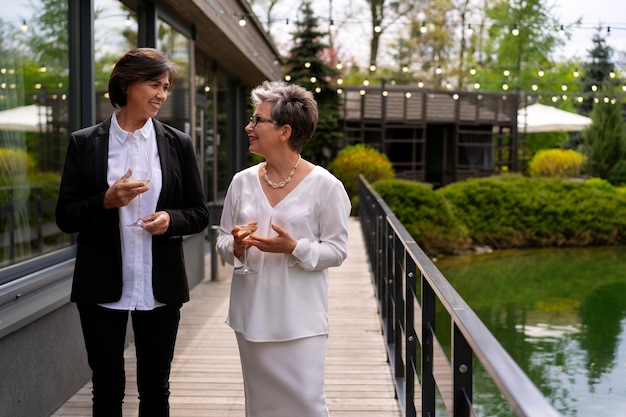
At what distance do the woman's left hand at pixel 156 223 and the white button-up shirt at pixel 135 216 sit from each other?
84 millimetres

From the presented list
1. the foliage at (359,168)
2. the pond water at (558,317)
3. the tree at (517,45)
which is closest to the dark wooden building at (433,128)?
the foliage at (359,168)

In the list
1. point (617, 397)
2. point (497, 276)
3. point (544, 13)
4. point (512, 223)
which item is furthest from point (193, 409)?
point (544, 13)

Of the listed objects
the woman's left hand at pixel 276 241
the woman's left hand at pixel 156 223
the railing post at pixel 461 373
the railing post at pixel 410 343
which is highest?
the woman's left hand at pixel 156 223

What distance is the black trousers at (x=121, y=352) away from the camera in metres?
2.78

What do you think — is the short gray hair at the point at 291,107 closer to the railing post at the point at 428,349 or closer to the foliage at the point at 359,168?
the railing post at the point at 428,349

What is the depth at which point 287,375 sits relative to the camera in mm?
2738

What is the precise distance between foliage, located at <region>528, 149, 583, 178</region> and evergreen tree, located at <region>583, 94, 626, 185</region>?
7.13 feet

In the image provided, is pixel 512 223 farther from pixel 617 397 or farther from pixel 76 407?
pixel 76 407

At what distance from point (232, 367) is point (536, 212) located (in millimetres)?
13780

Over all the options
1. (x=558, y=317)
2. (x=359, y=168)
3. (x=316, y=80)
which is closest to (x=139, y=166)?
(x=558, y=317)

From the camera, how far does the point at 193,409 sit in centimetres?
432

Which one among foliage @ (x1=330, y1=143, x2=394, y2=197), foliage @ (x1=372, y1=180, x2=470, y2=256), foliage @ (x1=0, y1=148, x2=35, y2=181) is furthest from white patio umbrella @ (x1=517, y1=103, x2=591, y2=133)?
foliage @ (x1=0, y1=148, x2=35, y2=181)

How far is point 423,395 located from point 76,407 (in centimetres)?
197

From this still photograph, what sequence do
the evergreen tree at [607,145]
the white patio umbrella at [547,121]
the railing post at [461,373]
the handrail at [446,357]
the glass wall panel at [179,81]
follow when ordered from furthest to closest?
the white patio umbrella at [547,121] → the evergreen tree at [607,145] → the glass wall panel at [179,81] → the railing post at [461,373] → the handrail at [446,357]
